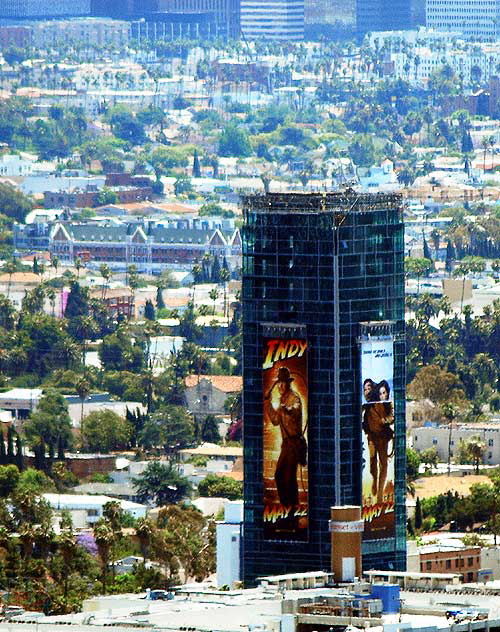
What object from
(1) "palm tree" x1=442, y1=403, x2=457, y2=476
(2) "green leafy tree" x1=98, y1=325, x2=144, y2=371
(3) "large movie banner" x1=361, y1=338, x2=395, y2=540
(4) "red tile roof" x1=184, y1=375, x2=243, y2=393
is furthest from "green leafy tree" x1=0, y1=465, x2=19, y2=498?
(2) "green leafy tree" x1=98, y1=325, x2=144, y2=371

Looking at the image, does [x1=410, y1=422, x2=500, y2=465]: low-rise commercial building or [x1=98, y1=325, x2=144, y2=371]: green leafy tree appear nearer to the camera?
[x1=410, y1=422, x2=500, y2=465]: low-rise commercial building

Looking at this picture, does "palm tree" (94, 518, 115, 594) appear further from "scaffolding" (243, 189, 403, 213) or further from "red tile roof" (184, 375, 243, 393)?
"red tile roof" (184, 375, 243, 393)

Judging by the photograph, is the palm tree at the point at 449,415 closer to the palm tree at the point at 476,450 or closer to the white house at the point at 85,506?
the palm tree at the point at 476,450

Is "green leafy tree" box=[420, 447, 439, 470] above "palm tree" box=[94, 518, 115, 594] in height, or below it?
above

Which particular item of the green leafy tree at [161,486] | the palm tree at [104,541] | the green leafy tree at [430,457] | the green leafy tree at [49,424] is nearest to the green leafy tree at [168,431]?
the green leafy tree at [49,424]

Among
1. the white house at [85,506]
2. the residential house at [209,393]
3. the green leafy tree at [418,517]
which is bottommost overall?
the green leafy tree at [418,517]

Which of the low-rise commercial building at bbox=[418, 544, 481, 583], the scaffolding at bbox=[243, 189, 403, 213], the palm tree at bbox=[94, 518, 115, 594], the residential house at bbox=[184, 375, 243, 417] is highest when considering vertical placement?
the residential house at bbox=[184, 375, 243, 417]
